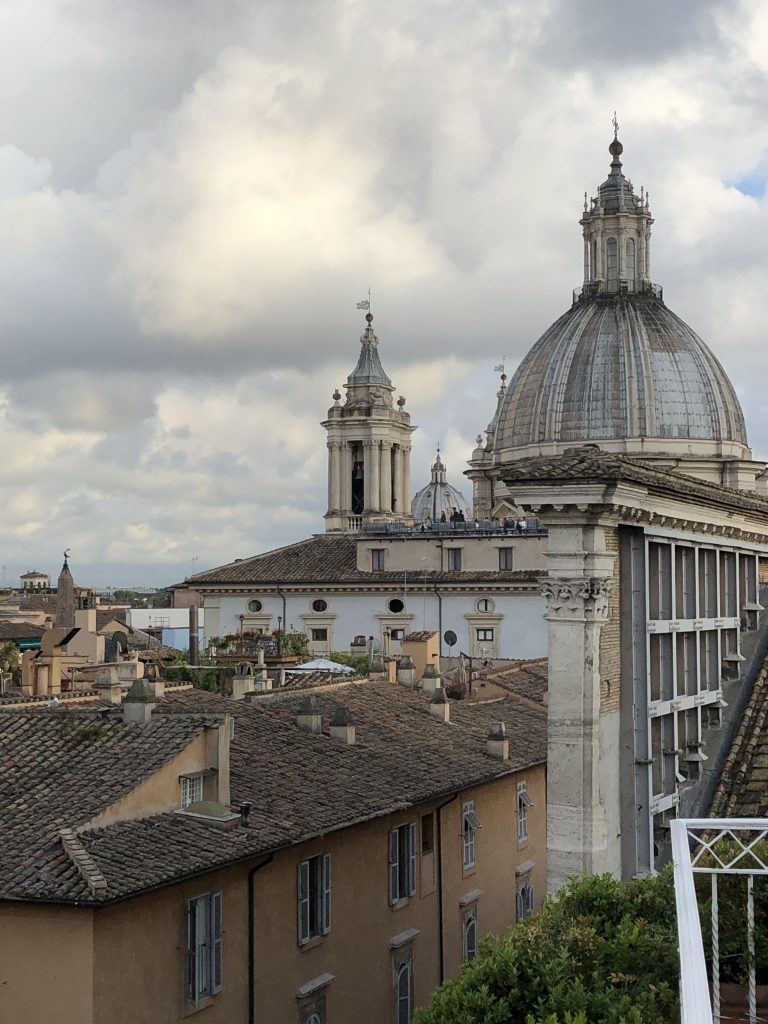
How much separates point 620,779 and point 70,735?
6836mm

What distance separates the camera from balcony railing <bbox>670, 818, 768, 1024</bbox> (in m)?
4.79

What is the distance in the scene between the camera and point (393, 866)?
67.9 feet

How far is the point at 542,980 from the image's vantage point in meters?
9.00

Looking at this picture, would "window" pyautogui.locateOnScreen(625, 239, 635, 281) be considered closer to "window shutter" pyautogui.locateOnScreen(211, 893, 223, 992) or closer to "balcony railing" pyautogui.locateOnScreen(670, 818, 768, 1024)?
"window shutter" pyautogui.locateOnScreen(211, 893, 223, 992)

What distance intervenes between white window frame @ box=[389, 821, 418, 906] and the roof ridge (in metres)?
6.86

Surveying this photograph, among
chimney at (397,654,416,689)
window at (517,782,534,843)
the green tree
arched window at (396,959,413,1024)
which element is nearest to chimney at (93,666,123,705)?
chimney at (397,654,416,689)

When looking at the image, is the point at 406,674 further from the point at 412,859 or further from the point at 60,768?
the point at 60,768

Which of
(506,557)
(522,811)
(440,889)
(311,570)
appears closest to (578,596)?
(440,889)

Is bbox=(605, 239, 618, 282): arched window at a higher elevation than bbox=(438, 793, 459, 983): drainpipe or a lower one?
higher

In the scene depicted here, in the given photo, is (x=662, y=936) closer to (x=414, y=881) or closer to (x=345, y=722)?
(x=414, y=881)

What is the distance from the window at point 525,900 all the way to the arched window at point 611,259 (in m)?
37.3

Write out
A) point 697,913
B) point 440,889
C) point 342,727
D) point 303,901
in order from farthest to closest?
point 342,727
point 440,889
point 303,901
point 697,913

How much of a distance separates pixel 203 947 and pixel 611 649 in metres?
5.42

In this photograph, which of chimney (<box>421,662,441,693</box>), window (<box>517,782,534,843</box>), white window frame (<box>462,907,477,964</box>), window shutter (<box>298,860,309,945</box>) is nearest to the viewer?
window shutter (<box>298,860,309,945</box>)
